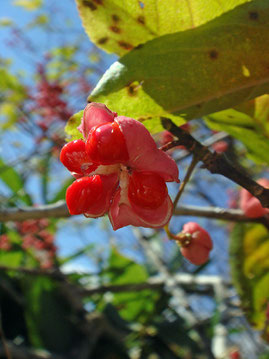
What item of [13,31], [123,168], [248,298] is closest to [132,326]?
[248,298]

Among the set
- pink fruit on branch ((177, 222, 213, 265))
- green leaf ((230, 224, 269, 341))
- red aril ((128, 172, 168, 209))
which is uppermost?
red aril ((128, 172, 168, 209))

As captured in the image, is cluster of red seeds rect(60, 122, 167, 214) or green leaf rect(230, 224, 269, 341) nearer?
cluster of red seeds rect(60, 122, 167, 214)

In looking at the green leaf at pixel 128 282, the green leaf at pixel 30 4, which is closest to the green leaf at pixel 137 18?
the green leaf at pixel 128 282

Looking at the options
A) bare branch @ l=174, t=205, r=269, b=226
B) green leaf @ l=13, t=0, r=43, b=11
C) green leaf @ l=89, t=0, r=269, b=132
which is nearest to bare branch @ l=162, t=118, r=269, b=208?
green leaf @ l=89, t=0, r=269, b=132

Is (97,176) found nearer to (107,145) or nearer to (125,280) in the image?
(107,145)

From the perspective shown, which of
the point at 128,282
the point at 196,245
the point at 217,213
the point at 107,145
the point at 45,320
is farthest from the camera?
the point at 128,282

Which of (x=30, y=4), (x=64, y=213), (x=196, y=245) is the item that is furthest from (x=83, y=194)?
(x=30, y=4)

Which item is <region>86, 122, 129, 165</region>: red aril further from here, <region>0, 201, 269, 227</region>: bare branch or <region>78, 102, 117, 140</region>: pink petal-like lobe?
<region>0, 201, 269, 227</region>: bare branch
